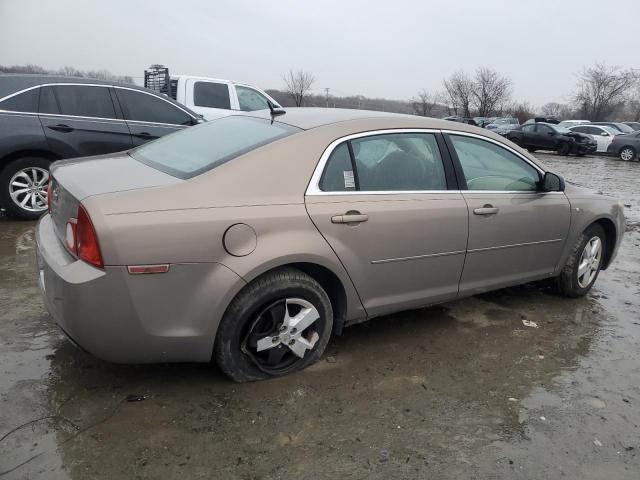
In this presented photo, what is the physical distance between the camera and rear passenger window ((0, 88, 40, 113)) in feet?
19.2

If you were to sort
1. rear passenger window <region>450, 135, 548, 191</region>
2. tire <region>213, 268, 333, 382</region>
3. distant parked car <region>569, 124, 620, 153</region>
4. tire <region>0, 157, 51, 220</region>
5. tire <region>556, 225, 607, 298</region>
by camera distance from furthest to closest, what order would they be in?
distant parked car <region>569, 124, 620, 153</region>
tire <region>0, 157, 51, 220</region>
tire <region>556, 225, 607, 298</region>
rear passenger window <region>450, 135, 548, 191</region>
tire <region>213, 268, 333, 382</region>

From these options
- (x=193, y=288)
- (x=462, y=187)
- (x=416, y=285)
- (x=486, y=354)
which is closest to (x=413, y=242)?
(x=416, y=285)

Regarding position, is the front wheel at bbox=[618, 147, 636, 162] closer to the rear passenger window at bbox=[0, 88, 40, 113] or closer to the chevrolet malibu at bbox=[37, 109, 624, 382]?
the chevrolet malibu at bbox=[37, 109, 624, 382]

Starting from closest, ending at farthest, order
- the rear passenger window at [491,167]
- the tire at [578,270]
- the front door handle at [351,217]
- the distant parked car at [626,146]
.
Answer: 1. the front door handle at [351,217]
2. the rear passenger window at [491,167]
3. the tire at [578,270]
4. the distant parked car at [626,146]

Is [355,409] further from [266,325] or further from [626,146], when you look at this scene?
[626,146]

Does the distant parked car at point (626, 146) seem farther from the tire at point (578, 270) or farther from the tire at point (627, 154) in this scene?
the tire at point (578, 270)

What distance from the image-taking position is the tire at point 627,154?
2119cm

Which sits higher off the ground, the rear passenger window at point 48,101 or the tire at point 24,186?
the rear passenger window at point 48,101

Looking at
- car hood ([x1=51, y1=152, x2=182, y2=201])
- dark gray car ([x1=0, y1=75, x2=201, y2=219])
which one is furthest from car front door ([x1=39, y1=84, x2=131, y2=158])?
car hood ([x1=51, y1=152, x2=182, y2=201])

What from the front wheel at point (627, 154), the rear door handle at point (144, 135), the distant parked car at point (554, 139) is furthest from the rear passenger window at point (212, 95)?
the front wheel at point (627, 154)

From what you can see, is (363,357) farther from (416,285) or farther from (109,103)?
(109,103)

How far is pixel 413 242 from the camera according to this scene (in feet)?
10.7

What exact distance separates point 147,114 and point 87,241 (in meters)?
4.84

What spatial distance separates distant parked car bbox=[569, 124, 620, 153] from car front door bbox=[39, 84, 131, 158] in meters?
22.6
